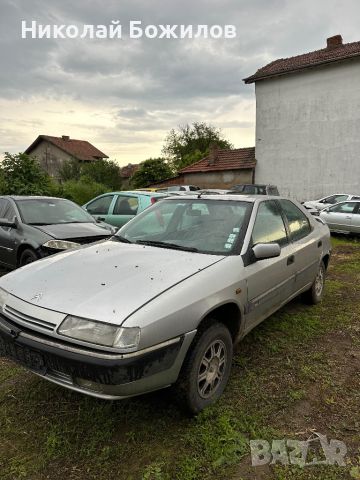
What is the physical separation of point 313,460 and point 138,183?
37.3m

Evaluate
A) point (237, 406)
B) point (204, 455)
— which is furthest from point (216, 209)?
point (204, 455)

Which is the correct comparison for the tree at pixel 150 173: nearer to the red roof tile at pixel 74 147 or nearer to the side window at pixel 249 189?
the red roof tile at pixel 74 147

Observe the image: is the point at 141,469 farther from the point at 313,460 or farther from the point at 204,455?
the point at 313,460

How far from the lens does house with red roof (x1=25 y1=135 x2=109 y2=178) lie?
145 ft

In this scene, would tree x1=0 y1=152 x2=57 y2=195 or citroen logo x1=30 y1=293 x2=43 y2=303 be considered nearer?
citroen logo x1=30 y1=293 x2=43 y2=303

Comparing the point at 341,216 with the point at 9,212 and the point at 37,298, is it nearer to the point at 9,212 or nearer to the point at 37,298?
the point at 9,212

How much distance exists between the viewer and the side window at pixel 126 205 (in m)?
7.85

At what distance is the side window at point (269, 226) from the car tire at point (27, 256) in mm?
3430

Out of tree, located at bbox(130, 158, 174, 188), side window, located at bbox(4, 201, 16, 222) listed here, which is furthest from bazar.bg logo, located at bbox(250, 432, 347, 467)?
tree, located at bbox(130, 158, 174, 188)

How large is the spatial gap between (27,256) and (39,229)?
1.46ft

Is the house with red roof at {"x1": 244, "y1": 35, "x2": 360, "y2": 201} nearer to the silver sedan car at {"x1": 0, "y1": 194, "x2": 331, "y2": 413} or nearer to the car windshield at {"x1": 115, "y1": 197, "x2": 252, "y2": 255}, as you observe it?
the silver sedan car at {"x1": 0, "y1": 194, "x2": 331, "y2": 413}

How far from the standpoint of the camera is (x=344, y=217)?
1154 cm

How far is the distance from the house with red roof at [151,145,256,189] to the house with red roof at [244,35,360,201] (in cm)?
83

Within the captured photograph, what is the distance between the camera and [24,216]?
607 centimetres
